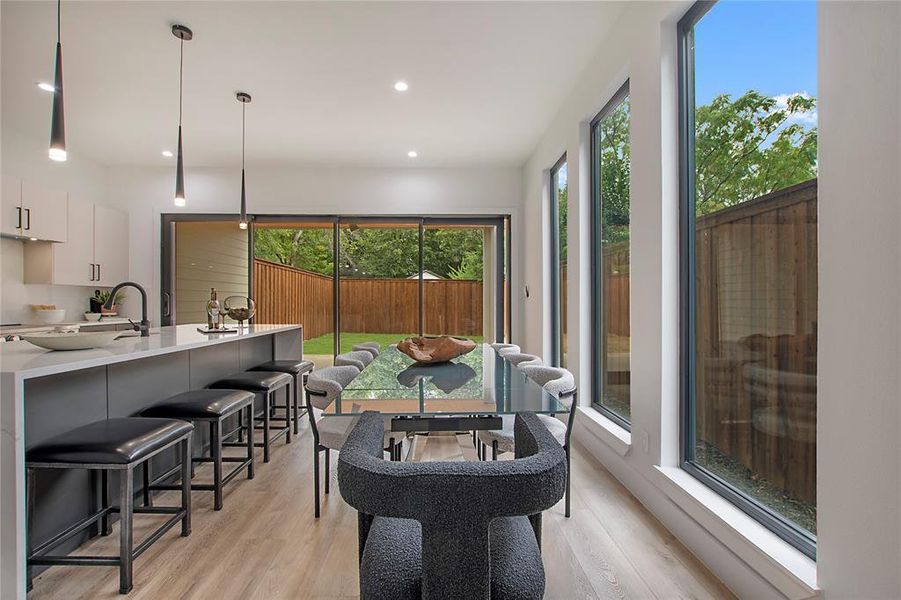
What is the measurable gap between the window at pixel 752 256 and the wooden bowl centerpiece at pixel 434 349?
117 centimetres

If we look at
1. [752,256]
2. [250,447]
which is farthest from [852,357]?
[250,447]

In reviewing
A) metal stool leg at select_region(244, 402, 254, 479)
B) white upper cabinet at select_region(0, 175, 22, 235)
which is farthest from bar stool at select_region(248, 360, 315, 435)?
white upper cabinet at select_region(0, 175, 22, 235)

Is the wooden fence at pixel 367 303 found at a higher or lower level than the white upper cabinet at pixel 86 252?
lower

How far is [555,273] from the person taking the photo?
497 cm

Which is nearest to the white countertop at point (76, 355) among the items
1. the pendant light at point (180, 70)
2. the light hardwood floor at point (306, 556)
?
the light hardwood floor at point (306, 556)

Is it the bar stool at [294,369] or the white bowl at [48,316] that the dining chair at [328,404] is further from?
the white bowl at [48,316]

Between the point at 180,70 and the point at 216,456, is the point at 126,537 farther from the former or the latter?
the point at 180,70

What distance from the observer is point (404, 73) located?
3.57 meters

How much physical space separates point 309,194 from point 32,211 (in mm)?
2710

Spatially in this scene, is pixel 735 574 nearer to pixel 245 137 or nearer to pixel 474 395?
pixel 474 395

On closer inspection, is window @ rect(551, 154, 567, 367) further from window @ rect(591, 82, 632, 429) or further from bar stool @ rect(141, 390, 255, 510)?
bar stool @ rect(141, 390, 255, 510)

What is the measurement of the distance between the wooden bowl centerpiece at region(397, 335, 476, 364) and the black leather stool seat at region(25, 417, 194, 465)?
120cm

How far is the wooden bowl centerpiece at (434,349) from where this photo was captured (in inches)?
101

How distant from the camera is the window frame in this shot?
487cm
